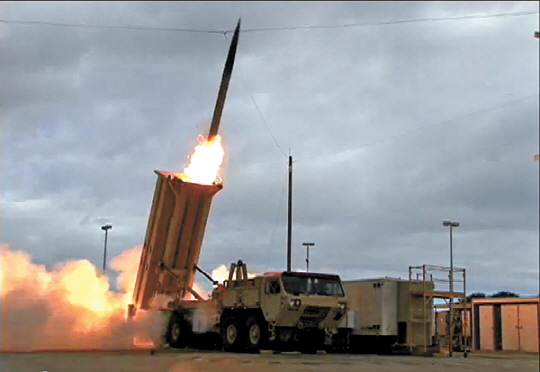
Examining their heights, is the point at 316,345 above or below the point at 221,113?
below

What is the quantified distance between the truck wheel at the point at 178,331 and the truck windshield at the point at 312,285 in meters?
4.33

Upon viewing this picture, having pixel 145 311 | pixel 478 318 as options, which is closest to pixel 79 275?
pixel 145 311

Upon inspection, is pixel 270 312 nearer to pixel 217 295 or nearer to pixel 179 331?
pixel 217 295

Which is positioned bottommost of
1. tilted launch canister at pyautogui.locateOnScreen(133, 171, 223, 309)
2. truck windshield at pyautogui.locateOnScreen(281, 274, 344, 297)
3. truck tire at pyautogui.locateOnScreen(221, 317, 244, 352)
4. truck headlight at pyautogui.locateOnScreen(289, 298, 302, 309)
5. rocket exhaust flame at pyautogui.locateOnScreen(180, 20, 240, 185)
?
truck tire at pyautogui.locateOnScreen(221, 317, 244, 352)

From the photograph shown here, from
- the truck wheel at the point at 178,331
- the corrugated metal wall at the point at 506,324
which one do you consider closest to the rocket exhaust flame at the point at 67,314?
the truck wheel at the point at 178,331

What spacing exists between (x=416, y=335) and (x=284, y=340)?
5.30 meters

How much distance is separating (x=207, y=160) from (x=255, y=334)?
5.21 m

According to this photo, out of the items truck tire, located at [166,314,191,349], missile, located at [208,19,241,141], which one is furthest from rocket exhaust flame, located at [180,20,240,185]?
truck tire, located at [166,314,191,349]

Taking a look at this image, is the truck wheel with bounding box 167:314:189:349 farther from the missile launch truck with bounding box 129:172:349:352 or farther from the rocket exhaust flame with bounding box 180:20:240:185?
the rocket exhaust flame with bounding box 180:20:240:185

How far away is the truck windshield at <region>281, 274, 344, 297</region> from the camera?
67.3 feet

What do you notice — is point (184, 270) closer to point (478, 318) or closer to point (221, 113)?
point (221, 113)

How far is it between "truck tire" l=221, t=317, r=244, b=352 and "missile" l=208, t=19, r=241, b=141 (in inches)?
214

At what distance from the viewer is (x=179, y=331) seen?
23.2 meters

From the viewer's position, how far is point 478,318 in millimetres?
34875
